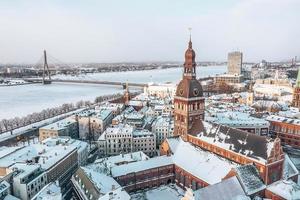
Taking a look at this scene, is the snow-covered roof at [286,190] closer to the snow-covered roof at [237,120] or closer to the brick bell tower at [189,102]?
the brick bell tower at [189,102]

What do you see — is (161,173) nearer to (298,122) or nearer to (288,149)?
(288,149)

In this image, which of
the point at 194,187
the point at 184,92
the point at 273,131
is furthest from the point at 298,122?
the point at 194,187

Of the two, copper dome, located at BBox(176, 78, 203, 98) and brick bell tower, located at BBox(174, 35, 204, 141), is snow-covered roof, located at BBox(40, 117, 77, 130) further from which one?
copper dome, located at BBox(176, 78, 203, 98)

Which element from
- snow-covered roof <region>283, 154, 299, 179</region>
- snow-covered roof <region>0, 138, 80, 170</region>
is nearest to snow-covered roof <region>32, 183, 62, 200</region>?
snow-covered roof <region>0, 138, 80, 170</region>

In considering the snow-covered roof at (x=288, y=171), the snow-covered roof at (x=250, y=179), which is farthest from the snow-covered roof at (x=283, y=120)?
the snow-covered roof at (x=250, y=179)

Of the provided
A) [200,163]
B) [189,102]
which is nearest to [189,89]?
[189,102]

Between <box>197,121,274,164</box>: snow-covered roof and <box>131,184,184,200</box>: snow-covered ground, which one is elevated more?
<box>197,121,274,164</box>: snow-covered roof
